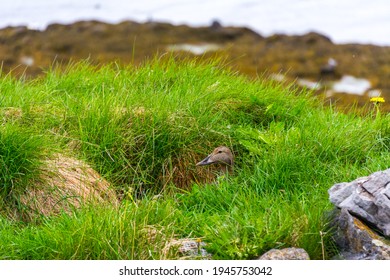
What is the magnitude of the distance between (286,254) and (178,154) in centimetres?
181

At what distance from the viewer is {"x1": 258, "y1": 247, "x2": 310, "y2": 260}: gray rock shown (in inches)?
164

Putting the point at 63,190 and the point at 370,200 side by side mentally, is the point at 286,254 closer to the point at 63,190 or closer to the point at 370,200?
the point at 370,200

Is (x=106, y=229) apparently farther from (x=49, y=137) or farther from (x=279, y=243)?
(x=49, y=137)

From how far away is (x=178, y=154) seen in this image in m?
5.84

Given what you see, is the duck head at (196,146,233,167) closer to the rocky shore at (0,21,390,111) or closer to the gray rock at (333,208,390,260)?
the gray rock at (333,208,390,260)

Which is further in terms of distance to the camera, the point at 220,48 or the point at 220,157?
the point at 220,48

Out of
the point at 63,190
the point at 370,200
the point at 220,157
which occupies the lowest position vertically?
the point at 63,190

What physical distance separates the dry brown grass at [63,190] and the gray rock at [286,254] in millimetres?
1218

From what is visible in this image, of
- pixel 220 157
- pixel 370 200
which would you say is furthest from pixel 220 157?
pixel 370 200

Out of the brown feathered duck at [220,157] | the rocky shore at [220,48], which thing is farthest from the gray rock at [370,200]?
the rocky shore at [220,48]

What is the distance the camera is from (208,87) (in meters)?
6.50

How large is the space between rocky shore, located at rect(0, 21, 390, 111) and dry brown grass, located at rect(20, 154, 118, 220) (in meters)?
2.40

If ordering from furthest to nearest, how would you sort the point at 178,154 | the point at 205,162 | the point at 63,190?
the point at 178,154
the point at 205,162
the point at 63,190

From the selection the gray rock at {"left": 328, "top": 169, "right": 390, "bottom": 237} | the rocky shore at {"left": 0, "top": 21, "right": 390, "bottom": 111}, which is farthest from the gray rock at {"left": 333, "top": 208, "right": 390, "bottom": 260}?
the rocky shore at {"left": 0, "top": 21, "right": 390, "bottom": 111}
